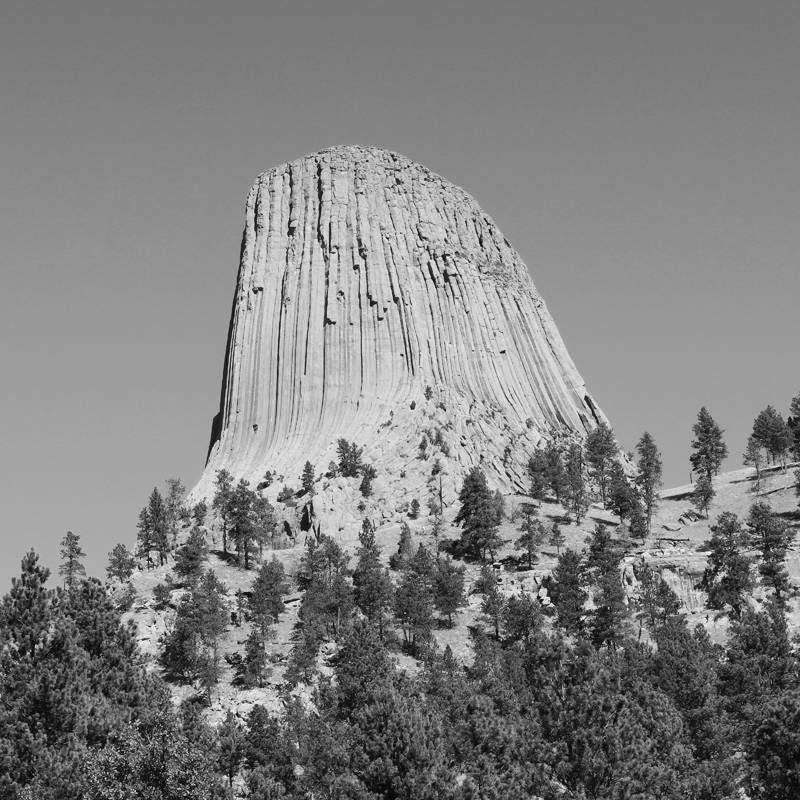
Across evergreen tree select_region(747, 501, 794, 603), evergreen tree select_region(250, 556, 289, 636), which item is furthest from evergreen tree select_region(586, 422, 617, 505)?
evergreen tree select_region(250, 556, 289, 636)

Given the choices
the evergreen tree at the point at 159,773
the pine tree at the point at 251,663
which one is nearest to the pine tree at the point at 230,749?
the pine tree at the point at 251,663

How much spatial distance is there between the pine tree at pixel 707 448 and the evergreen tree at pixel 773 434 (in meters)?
4.59

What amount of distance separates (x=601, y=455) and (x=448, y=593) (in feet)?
160

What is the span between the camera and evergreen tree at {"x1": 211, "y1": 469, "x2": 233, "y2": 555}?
390 feet

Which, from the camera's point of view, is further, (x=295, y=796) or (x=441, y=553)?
(x=441, y=553)

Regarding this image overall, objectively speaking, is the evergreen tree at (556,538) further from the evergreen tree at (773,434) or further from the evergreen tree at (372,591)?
the evergreen tree at (773,434)

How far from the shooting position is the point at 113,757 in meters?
38.1

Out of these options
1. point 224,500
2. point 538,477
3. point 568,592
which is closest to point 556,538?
point 568,592

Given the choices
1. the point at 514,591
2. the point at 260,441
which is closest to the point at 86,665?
the point at 514,591

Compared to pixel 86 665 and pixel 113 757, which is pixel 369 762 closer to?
pixel 113 757

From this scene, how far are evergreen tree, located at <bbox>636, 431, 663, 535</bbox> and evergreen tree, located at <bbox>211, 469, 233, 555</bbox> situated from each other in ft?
153

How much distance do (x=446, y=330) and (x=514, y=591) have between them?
2783 inches

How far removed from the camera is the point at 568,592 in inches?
3743

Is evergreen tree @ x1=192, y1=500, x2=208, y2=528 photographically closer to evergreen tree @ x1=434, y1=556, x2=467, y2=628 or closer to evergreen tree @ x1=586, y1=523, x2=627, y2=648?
evergreen tree @ x1=434, y1=556, x2=467, y2=628
